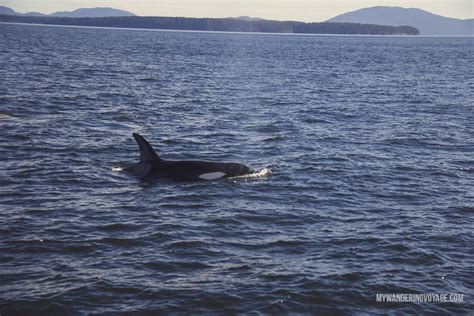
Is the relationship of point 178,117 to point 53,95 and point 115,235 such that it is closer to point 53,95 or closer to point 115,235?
point 53,95

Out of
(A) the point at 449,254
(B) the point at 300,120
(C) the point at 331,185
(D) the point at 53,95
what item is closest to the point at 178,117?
(B) the point at 300,120

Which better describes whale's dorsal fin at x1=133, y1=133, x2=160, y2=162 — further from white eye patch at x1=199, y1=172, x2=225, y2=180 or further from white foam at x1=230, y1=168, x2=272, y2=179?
white foam at x1=230, y1=168, x2=272, y2=179

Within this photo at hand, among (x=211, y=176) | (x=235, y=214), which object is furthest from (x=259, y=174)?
(x=235, y=214)

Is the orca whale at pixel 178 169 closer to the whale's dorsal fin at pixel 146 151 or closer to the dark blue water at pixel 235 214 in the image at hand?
the whale's dorsal fin at pixel 146 151

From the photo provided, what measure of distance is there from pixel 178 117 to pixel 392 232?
62.1 ft

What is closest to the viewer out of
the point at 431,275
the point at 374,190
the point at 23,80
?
the point at 431,275

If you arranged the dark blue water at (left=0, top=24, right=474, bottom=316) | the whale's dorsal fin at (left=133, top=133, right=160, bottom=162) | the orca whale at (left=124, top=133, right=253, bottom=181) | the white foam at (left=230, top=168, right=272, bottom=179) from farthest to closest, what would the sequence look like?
the white foam at (left=230, top=168, right=272, bottom=179) < the orca whale at (left=124, top=133, right=253, bottom=181) < the whale's dorsal fin at (left=133, top=133, right=160, bottom=162) < the dark blue water at (left=0, top=24, right=474, bottom=316)

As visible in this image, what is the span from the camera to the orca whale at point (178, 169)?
19.1 m

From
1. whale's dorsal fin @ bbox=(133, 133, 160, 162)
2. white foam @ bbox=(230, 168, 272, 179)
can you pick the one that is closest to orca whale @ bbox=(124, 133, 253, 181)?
whale's dorsal fin @ bbox=(133, 133, 160, 162)

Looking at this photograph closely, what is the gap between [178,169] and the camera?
19.3 m

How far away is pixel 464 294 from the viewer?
1189cm

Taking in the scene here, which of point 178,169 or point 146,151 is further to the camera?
point 178,169

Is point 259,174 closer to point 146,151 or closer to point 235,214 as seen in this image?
point 146,151

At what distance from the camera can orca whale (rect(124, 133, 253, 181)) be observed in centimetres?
1909
